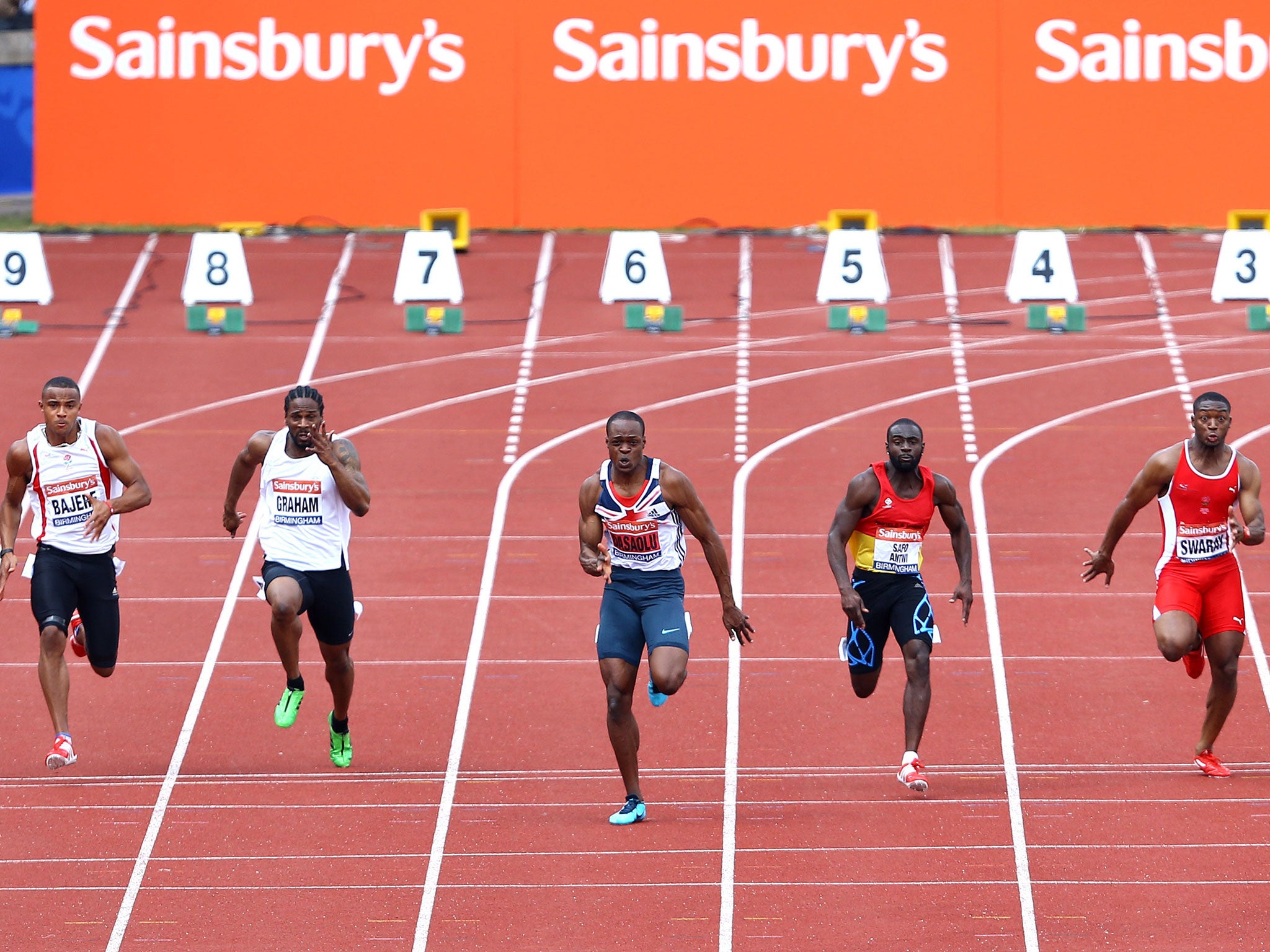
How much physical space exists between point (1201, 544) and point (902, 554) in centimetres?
127

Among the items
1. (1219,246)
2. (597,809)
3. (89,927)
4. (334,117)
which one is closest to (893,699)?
(597,809)

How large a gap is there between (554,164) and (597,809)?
46.9ft

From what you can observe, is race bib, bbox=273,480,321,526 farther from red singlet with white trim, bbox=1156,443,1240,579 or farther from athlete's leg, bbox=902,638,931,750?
red singlet with white trim, bbox=1156,443,1240,579

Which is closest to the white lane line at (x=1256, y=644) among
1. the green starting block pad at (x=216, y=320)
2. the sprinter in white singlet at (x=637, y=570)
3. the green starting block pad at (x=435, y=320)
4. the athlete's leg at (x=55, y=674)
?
the sprinter in white singlet at (x=637, y=570)

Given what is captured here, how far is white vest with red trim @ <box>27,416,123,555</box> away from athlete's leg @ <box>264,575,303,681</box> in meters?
0.83

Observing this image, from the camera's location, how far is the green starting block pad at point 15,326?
59.0ft

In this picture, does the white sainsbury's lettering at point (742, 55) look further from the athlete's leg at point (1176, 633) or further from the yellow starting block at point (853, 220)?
the athlete's leg at point (1176, 633)

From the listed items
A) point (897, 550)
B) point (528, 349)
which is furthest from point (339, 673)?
point (528, 349)

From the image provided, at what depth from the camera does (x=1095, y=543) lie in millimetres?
12727

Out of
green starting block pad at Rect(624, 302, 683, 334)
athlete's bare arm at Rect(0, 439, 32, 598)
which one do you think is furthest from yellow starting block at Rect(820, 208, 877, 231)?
athlete's bare arm at Rect(0, 439, 32, 598)

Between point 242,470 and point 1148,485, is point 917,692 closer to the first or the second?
point 1148,485

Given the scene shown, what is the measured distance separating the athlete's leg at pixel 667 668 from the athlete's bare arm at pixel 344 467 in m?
1.37

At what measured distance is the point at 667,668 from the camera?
8211 mm

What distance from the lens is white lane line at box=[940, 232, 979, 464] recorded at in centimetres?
1488
